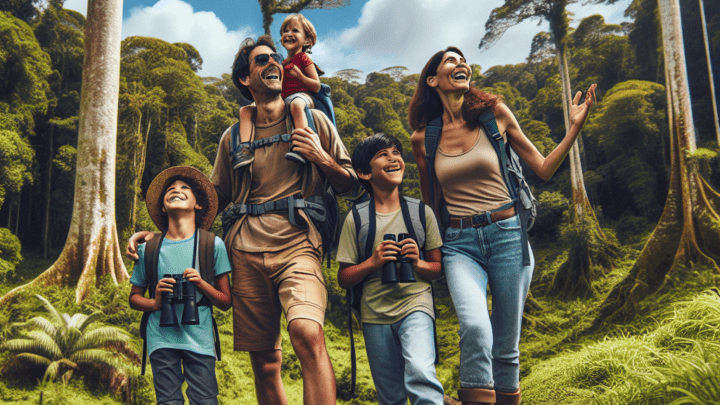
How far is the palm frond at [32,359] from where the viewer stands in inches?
255

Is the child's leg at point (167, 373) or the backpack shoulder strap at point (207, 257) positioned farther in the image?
the backpack shoulder strap at point (207, 257)

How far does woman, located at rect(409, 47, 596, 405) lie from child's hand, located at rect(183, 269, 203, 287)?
48.7 inches

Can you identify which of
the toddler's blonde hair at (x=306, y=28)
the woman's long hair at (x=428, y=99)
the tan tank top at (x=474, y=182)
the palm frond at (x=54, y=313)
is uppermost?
the toddler's blonde hair at (x=306, y=28)

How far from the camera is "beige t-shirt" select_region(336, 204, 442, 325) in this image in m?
2.31

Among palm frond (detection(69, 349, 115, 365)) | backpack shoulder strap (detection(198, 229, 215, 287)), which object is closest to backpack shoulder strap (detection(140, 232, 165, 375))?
backpack shoulder strap (detection(198, 229, 215, 287))

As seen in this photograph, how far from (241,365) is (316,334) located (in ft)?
28.9

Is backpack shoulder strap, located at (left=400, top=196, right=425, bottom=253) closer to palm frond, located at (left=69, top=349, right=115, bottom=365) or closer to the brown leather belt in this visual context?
the brown leather belt

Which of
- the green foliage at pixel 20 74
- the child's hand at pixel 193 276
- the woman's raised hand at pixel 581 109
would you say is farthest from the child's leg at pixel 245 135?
the green foliage at pixel 20 74

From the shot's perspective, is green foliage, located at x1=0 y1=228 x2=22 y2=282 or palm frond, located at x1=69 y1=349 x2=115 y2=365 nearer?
palm frond, located at x1=69 y1=349 x2=115 y2=365

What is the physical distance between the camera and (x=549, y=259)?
697 inches

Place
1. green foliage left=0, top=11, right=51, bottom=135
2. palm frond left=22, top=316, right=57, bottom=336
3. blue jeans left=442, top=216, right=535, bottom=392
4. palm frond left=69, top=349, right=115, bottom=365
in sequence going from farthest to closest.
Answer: green foliage left=0, top=11, right=51, bottom=135 → palm frond left=69, top=349, right=115, bottom=365 → palm frond left=22, top=316, right=57, bottom=336 → blue jeans left=442, top=216, right=535, bottom=392

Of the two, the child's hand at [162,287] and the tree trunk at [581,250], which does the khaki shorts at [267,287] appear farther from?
the tree trunk at [581,250]

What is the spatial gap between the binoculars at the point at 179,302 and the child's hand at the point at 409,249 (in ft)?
3.44

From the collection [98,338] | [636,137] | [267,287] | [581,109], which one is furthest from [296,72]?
[636,137]
